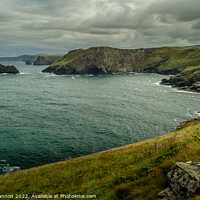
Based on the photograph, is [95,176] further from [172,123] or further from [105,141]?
[172,123]

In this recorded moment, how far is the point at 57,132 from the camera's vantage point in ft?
168

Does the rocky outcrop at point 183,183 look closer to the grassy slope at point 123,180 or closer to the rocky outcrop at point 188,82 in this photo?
the grassy slope at point 123,180

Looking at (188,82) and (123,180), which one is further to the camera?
(188,82)

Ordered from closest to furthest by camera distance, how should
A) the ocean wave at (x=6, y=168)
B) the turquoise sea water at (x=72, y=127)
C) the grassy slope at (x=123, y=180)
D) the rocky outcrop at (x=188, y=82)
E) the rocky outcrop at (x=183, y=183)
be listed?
the rocky outcrop at (x=183, y=183) → the grassy slope at (x=123, y=180) → the ocean wave at (x=6, y=168) → the turquoise sea water at (x=72, y=127) → the rocky outcrop at (x=188, y=82)

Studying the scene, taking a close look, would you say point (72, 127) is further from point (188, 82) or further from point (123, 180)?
point (188, 82)

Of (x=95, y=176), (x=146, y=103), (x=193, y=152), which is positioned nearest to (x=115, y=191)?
(x=95, y=176)

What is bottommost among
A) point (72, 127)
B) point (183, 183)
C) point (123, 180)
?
point (72, 127)

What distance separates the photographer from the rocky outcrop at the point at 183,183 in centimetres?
820

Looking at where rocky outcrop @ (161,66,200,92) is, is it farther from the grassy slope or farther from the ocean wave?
the grassy slope

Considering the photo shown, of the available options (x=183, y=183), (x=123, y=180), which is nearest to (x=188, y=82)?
(x=123, y=180)

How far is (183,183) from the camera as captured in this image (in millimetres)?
8633

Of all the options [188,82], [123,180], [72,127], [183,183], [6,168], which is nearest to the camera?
[183,183]

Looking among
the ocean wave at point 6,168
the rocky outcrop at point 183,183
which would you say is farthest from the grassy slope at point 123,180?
the ocean wave at point 6,168

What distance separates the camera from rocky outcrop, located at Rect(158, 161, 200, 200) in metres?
8.20
